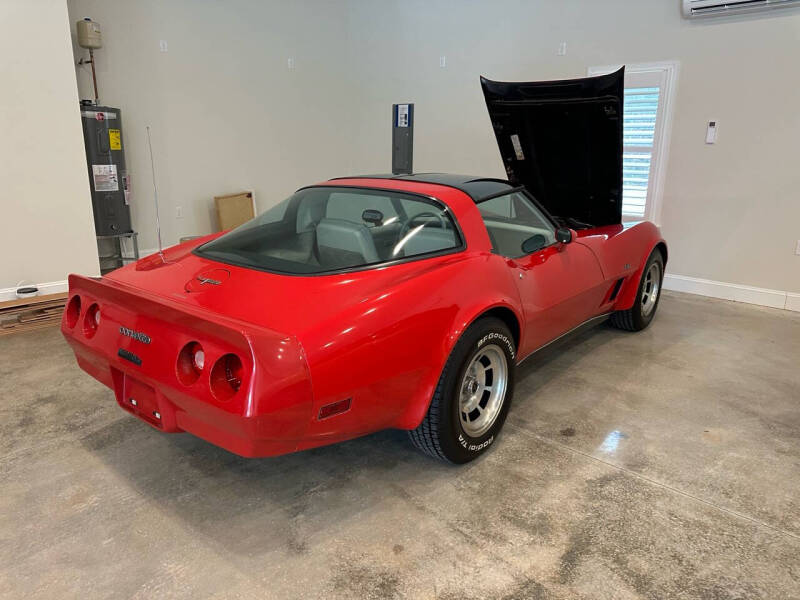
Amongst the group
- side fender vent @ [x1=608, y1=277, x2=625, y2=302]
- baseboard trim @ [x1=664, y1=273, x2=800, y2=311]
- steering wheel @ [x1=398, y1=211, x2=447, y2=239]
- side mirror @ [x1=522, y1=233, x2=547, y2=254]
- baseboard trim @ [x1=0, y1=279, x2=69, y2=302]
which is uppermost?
steering wheel @ [x1=398, y1=211, x2=447, y2=239]

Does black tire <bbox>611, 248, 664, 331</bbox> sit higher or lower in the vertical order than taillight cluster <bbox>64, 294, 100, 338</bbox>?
lower

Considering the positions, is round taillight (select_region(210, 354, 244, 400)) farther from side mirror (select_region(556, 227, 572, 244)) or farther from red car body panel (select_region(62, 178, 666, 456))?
side mirror (select_region(556, 227, 572, 244))

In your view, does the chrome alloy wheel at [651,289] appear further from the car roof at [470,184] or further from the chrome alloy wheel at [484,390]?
the chrome alloy wheel at [484,390]

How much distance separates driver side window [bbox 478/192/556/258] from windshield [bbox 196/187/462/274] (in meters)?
0.36

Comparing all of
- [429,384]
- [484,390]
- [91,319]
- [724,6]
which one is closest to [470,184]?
[484,390]

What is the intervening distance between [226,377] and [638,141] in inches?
200

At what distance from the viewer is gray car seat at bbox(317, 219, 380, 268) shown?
2.40 meters

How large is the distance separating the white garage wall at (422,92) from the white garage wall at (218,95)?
2 centimetres

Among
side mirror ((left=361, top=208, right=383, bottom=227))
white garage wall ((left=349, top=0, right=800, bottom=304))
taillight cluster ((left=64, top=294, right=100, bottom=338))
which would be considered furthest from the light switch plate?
taillight cluster ((left=64, top=294, right=100, bottom=338))

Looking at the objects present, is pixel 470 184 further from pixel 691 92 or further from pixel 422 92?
pixel 422 92

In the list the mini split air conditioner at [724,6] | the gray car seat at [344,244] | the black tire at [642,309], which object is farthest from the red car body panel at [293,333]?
the mini split air conditioner at [724,6]

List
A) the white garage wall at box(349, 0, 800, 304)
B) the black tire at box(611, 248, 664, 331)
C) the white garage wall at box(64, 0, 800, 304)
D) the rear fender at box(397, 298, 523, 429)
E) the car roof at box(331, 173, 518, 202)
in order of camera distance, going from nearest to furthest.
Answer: the rear fender at box(397, 298, 523, 429)
the car roof at box(331, 173, 518, 202)
the black tire at box(611, 248, 664, 331)
the white garage wall at box(349, 0, 800, 304)
the white garage wall at box(64, 0, 800, 304)

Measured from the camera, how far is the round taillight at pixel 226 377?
1852 millimetres

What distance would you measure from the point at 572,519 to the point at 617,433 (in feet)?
2.62
